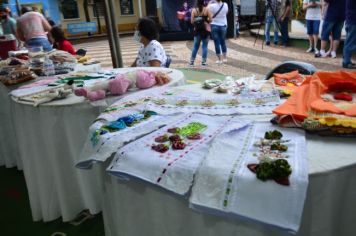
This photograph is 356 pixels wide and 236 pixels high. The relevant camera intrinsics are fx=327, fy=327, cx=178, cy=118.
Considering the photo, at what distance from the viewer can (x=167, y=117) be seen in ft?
5.19

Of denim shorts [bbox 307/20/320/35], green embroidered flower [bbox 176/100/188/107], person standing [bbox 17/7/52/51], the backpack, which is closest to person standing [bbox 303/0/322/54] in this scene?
denim shorts [bbox 307/20/320/35]

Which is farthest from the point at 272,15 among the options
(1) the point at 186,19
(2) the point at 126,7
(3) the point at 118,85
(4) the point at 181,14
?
(2) the point at 126,7

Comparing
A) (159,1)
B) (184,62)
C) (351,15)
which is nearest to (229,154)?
(351,15)

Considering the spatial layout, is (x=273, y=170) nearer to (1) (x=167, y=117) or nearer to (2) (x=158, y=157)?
(2) (x=158, y=157)

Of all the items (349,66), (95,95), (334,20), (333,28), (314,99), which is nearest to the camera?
(314,99)

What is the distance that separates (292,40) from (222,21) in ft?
8.87

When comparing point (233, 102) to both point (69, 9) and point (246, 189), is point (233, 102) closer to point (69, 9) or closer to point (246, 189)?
point (246, 189)

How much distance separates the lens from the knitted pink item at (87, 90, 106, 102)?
2047 millimetres

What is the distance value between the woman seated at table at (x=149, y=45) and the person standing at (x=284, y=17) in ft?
19.4

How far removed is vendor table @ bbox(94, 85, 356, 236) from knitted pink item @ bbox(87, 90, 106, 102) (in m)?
0.81

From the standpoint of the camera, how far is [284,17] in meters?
8.12

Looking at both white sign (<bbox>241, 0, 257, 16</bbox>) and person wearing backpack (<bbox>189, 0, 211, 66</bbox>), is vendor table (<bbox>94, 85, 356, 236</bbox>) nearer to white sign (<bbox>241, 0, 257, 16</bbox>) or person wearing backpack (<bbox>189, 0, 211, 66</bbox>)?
person wearing backpack (<bbox>189, 0, 211, 66</bbox>)

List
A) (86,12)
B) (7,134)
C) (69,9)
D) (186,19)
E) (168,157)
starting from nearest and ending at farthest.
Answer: (168,157) → (7,134) → (186,19) → (69,9) → (86,12)

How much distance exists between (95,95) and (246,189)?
1.34m
